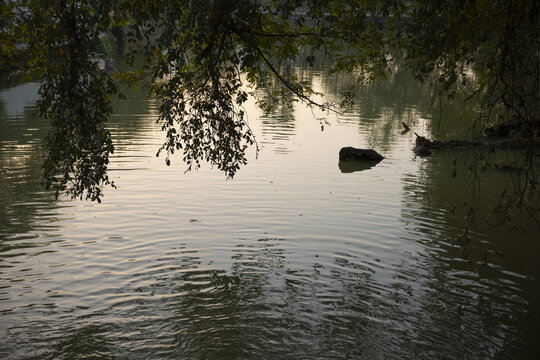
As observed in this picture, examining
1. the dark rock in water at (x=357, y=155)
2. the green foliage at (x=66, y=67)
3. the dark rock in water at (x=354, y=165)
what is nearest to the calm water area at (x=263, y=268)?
the dark rock in water at (x=354, y=165)

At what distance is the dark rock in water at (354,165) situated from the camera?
21.1 m

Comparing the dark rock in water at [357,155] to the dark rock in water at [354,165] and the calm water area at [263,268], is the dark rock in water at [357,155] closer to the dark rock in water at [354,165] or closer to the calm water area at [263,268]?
the dark rock in water at [354,165]

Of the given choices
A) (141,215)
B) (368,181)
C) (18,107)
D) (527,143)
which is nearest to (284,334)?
(527,143)

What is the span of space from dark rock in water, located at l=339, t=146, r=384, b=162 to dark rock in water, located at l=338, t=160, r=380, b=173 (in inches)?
4.9

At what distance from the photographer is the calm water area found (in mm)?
8766

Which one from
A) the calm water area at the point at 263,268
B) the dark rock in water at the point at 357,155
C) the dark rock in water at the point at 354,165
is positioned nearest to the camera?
the calm water area at the point at 263,268

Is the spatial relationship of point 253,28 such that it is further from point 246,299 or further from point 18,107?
point 18,107

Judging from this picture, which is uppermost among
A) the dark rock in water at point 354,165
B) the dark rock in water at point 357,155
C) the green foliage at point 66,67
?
the green foliage at point 66,67

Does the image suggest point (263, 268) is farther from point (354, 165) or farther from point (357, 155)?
point (357, 155)

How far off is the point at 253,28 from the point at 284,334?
4.62m

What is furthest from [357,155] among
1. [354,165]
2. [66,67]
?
[66,67]

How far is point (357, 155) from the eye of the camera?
2212cm

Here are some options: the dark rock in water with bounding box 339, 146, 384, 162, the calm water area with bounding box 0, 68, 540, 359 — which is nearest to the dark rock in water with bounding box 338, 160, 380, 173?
the dark rock in water with bounding box 339, 146, 384, 162

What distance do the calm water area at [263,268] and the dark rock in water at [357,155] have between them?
110 cm
